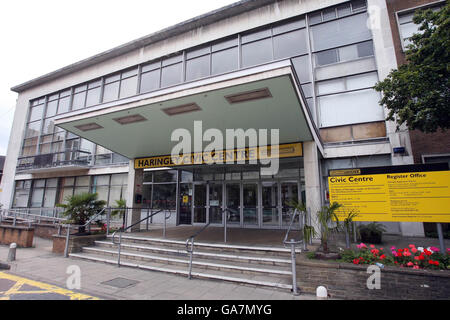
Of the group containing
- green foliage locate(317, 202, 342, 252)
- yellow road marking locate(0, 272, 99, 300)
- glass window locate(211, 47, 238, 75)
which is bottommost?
yellow road marking locate(0, 272, 99, 300)

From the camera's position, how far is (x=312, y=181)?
762cm

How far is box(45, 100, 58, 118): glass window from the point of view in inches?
782

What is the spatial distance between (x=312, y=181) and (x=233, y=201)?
5336 millimetres

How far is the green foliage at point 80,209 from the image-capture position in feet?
27.8

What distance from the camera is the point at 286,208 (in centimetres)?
1095

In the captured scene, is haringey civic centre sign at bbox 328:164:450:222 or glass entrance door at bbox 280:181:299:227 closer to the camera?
haringey civic centre sign at bbox 328:164:450:222

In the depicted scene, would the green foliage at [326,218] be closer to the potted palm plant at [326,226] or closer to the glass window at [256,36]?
the potted palm plant at [326,226]

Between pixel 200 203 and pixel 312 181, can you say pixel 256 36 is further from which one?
pixel 200 203

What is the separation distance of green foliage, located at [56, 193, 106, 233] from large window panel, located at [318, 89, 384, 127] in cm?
1045

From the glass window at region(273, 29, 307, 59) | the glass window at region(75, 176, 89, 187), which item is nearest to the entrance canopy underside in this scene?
the glass window at region(273, 29, 307, 59)

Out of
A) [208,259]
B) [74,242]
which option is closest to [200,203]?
[74,242]

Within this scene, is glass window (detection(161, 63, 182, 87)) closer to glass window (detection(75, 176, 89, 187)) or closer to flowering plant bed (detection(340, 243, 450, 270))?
glass window (detection(75, 176, 89, 187))

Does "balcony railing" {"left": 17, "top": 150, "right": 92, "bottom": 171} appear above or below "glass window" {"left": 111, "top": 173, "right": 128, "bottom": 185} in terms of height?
above

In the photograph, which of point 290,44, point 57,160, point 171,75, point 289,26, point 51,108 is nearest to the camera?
point 290,44
